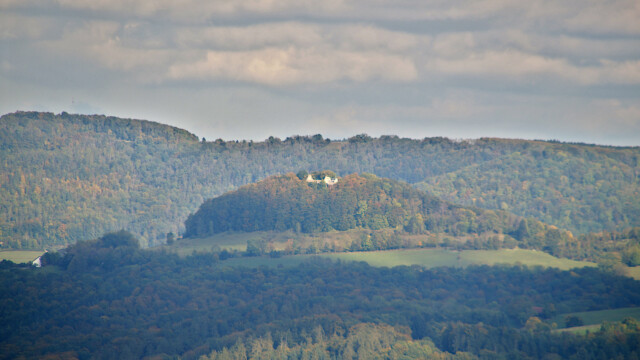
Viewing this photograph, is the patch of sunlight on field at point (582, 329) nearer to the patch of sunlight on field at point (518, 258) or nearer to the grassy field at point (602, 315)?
the grassy field at point (602, 315)

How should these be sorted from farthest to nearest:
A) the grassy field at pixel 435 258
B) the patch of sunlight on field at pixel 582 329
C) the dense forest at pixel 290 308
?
1. the grassy field at pixel 435 258
2. the patch of sunlight on field at pixel 582 329
3. the dense forest at pixel 290 308

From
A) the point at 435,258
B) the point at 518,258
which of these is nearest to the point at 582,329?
the point at 518,258

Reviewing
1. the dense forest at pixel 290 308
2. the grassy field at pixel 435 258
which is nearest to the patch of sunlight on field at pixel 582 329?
the dense forest at pixel 290 308

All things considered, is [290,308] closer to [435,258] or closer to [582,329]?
[435,258]

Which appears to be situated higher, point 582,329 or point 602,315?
point 602,315

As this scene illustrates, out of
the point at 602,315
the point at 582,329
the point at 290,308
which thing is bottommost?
the point at 290,308

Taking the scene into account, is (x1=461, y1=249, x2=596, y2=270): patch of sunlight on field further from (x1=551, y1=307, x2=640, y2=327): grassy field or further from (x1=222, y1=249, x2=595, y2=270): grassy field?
(x1=551, y1=307, x2=640, y2=327): grassy field

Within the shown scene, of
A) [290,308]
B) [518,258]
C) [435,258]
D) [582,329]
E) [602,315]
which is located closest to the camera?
[582,329]
